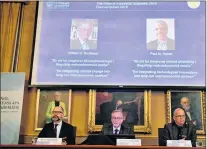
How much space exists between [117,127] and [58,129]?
2.00 ft

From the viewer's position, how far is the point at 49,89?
444 cm

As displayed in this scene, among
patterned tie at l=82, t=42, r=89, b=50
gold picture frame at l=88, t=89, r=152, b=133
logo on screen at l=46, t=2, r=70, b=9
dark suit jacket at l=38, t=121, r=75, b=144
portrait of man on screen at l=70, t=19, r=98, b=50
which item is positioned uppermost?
logo on screen at l=46, t=2, r=70, b=9

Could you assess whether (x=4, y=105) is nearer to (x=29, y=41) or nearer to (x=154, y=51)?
(x=29, y=41)

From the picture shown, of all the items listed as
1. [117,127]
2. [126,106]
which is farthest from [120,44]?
[117,127]

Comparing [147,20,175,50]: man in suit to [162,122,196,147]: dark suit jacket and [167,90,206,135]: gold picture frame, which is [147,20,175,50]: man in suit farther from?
[162,122,196,147]: dark suit jacket

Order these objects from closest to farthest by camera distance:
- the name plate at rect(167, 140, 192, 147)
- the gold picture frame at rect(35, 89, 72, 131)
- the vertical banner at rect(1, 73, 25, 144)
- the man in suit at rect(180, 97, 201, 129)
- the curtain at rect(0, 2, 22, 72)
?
the name plate at rect(167, 140, 192, 147)
the vertical banner at rect(1, 73, 25, 144)
the man in suit at rect(180, 97, 201, 129)
the gold picture frame at rect(35, 89, 72, 131)
the curtain at rect(0, 2, 22, 72)

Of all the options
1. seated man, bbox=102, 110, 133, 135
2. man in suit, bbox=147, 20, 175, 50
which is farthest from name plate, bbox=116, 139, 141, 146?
man in suit, bbox=147, 20, 175, 50

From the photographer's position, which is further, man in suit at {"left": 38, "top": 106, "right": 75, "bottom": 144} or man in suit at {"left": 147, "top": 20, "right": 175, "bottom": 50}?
man in suit at {"left": 147, "top": 20, "right": 175, "bottom": 50}

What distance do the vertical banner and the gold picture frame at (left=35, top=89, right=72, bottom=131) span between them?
1.00 feet

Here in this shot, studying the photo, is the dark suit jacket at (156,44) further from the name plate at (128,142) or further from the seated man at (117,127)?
the name plate at (128,142)

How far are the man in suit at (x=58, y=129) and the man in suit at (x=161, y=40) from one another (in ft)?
4.13

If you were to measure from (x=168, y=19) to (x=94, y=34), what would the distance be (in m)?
0.88

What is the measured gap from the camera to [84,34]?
14.8 ft

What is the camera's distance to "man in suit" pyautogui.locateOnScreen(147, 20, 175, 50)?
438cm
